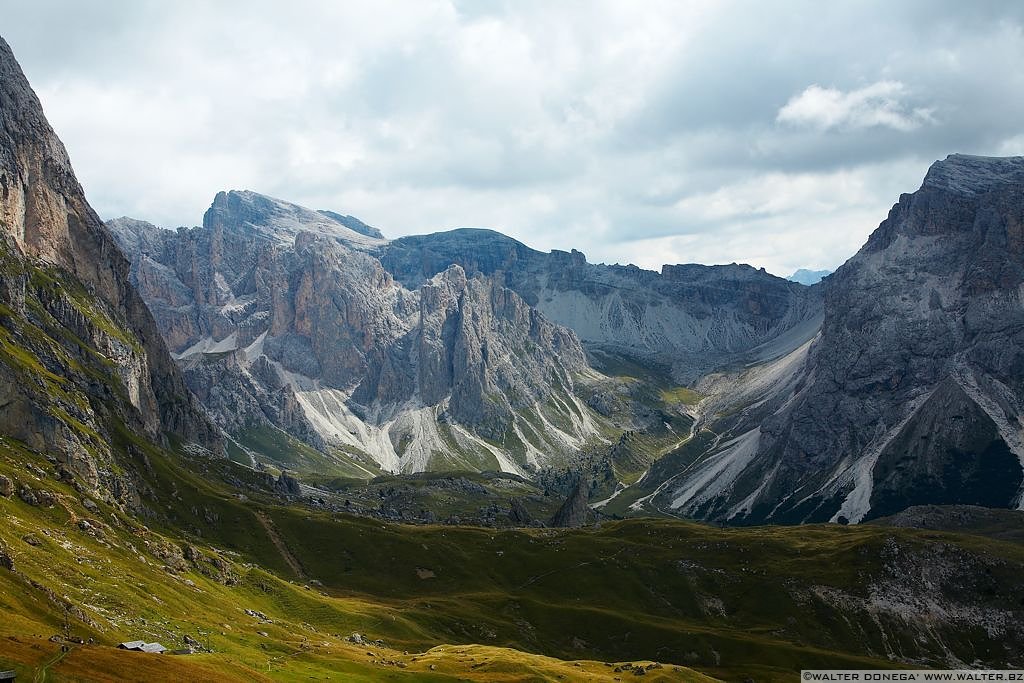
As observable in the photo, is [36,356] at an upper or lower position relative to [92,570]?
upper

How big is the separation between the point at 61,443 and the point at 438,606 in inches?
3225

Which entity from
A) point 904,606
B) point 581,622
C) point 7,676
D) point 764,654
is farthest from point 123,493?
point 904,606

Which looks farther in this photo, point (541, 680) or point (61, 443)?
point (61, 443)

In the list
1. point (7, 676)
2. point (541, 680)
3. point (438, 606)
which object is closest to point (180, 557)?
point (438, 606)

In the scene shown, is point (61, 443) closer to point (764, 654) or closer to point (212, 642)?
point (212, 642)

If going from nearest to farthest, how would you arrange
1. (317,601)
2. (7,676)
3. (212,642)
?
(7,676)
(212,642)
(317,601)

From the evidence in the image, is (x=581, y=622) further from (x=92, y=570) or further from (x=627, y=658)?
(x=92, y=570)

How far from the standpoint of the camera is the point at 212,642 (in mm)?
98688

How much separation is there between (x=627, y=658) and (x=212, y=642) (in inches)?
3818

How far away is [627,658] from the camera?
170 metres

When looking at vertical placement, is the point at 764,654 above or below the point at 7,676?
below

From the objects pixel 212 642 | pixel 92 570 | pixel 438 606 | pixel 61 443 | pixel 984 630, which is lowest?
pixel 984 630

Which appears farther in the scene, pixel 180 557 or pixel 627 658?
pixel 627 658

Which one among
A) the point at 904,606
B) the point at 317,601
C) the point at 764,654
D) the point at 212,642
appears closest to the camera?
the point at 212,642
